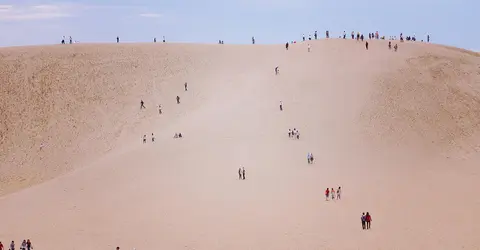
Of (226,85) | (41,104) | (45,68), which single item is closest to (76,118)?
(41,104)

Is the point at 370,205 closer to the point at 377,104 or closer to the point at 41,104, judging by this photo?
the point at 377,104

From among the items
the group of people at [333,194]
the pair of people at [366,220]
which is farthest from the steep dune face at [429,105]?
the pair of people at [366,220]

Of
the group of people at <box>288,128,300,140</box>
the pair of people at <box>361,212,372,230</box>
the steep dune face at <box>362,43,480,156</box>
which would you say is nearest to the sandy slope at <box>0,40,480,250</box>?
the steep dune face at <box>362,43,480,156</box>

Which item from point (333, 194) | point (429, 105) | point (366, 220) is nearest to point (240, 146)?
point (333, 194)

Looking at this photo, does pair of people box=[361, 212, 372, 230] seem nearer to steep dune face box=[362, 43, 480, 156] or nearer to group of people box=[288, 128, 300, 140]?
group of people box=[288, 128, 300, 140]

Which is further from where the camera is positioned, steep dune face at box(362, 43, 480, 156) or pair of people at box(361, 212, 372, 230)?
steep dune face at box(362, 43, 480, 156)

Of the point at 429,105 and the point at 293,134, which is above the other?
the point at 429,105

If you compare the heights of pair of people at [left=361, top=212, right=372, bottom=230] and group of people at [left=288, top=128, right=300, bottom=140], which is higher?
group of people at [left=288, top=128, right=300, bottom=140]

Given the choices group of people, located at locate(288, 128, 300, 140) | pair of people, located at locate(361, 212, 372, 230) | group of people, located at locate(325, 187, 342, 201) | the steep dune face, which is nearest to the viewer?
pair of people, located at locate(361, 212, 372, 230)

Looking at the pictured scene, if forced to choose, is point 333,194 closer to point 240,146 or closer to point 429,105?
point 240,146
